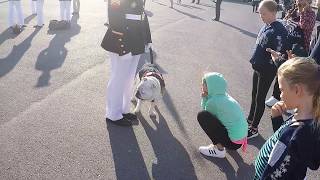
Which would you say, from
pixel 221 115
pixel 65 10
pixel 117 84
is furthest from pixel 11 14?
pixel 221 115

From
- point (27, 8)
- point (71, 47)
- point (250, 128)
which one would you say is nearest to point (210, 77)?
point (250, 128)

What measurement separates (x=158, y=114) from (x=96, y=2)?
45.9ft

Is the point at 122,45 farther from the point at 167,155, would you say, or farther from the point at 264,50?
the point at 264,50

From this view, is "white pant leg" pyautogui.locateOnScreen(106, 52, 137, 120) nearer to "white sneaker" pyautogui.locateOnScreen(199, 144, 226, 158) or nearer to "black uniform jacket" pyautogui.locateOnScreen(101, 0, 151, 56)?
"black uniform jacket" pyautogui.locateOnScreen(101, 0, 151, 56)

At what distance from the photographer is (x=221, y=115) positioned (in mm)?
4598

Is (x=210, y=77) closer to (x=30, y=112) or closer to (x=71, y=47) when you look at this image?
(x=30, y=112)

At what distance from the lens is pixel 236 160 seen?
4.87 metres

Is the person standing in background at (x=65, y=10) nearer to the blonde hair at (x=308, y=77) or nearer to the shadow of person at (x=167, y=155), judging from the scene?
the shadow of person at (x=167, y=155)

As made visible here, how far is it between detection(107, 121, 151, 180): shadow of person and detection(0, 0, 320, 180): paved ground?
0.04 ft

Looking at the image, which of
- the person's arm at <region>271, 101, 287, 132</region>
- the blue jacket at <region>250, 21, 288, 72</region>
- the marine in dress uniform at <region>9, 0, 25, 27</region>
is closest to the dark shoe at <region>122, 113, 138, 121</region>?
the blue jacket at <region>250, 21, 288, 72</region>

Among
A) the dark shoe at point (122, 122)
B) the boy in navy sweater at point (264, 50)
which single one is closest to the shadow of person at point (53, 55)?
the dark shoe at point (122, 122)

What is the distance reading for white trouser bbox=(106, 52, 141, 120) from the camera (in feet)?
17.4

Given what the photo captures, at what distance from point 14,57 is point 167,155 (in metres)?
4.90

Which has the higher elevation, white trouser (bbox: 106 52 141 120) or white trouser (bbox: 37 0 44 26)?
white trouser (bbox: 37 0 44 26)
